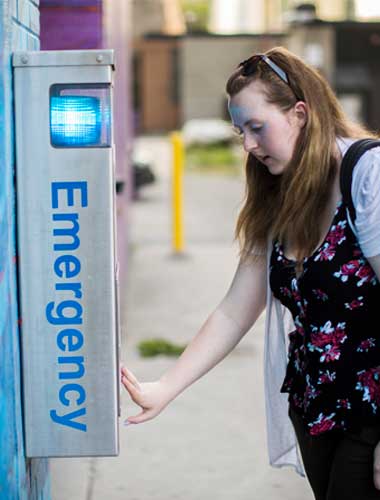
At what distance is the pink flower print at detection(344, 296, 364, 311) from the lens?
2.43m

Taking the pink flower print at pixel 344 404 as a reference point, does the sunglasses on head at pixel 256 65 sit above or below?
above

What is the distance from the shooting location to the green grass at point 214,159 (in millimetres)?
24391

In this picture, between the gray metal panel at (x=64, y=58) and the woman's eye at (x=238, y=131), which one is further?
the woman's eye at (x=238, y=131)

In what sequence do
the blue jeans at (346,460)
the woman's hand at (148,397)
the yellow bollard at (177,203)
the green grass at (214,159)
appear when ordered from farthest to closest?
the green grass at (214,159) → the yellow bollard at (177,203) → the woman's hand at (148,397) → the blue jeans at (346,460)

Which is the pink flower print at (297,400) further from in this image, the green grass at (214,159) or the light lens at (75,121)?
the green grass at (214,159)

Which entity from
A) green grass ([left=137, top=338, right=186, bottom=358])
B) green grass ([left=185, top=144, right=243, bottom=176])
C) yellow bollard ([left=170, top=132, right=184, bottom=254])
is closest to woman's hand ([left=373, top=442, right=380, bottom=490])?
green grass ([left=137, top=338, right=186, bottom=358])

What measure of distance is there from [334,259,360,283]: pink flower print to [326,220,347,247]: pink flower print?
58 mm

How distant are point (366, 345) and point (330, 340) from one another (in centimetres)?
9

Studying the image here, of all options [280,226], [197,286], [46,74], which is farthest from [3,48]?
[197,286]

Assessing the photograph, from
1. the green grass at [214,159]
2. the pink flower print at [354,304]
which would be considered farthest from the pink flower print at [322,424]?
the green grass at [214,159]

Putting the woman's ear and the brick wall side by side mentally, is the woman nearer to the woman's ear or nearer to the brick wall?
the woman's ear

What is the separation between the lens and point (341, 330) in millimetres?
2455

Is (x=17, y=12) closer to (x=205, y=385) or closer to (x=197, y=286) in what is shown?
(x=205, y=385)

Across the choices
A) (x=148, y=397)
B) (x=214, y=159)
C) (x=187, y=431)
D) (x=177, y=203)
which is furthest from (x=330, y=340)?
(x=214, y=159)
